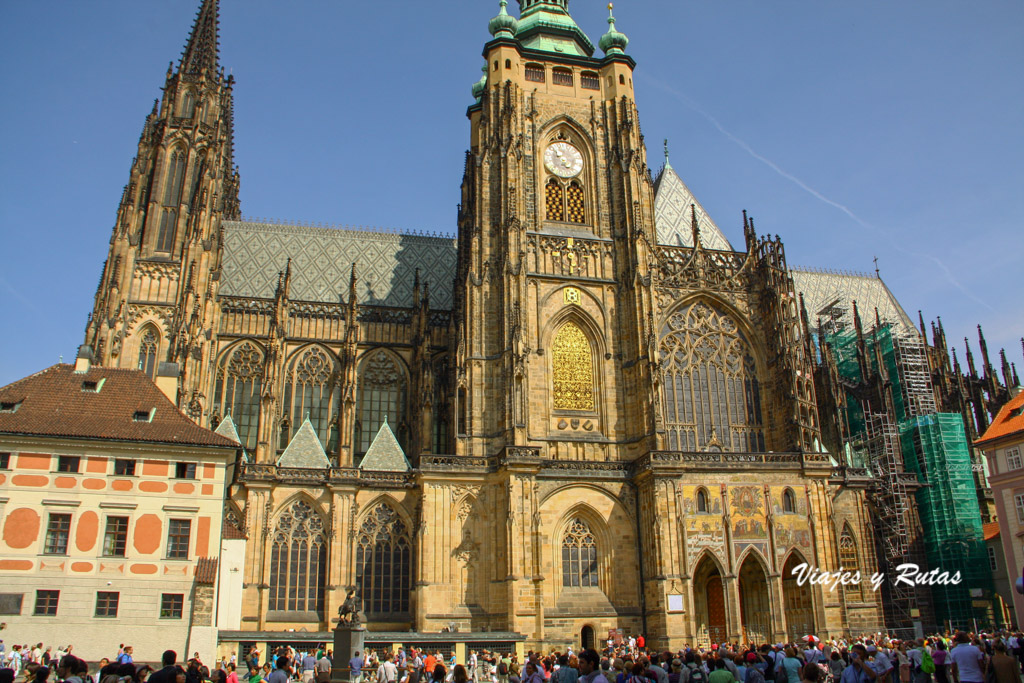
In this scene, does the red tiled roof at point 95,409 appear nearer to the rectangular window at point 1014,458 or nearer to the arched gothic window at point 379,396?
the arched gothic window at point 379,396

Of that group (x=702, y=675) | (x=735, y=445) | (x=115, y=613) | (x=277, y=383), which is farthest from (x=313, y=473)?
(x=702, y=675)

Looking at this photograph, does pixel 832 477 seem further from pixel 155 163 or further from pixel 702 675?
pixel 155 163

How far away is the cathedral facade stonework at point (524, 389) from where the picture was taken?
1348 inches

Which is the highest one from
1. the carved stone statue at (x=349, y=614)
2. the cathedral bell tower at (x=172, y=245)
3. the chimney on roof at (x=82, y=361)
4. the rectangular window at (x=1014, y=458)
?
the cathedral bell tower at (x=172, y=245)

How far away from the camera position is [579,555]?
1389 inches

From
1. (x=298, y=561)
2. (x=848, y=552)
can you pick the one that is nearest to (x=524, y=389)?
(x=298, y=561)

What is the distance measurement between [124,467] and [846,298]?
149 ft

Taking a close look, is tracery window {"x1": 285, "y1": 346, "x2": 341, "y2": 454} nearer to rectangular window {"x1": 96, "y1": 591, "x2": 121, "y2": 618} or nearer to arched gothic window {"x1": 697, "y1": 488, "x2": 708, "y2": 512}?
rectangular window {"x1": 96, "y1": 591, "x2": 121, "y2": 618}

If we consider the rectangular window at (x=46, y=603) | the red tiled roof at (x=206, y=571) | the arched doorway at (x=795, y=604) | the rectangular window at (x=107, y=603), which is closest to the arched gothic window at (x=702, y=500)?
the arched doorway at (x=795, y=604)

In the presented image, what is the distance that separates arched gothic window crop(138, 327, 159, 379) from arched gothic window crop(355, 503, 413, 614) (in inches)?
541

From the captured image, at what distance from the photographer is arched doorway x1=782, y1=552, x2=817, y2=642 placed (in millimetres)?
34719

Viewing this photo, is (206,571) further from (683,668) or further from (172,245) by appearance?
(172,245)

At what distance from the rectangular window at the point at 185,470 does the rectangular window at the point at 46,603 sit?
492 centimetres

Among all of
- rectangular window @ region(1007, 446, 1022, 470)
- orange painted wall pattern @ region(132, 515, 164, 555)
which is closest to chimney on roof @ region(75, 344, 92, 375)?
orange painted wall pattern @ region(132, 515, 164, 555)
